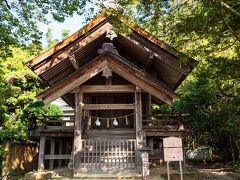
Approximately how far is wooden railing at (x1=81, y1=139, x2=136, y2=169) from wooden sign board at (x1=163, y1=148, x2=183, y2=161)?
7.14 ft

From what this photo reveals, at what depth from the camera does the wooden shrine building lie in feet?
32.7

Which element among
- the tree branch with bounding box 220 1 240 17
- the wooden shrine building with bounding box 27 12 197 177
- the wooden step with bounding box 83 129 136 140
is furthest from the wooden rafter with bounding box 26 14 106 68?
the tree branch with bounding box 220 1 240 17

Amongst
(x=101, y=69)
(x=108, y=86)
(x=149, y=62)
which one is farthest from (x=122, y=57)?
(x=149, y=62)

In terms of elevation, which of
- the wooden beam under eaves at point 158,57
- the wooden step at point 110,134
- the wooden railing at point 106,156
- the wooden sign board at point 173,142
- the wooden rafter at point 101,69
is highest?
the wooden beam under eaves at point 158,57

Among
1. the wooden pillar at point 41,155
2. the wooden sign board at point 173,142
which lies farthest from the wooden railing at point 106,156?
the wooden sign board at point 173,142

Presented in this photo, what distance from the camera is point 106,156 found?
33.2 ft

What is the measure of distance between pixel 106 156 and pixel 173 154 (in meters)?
3.13

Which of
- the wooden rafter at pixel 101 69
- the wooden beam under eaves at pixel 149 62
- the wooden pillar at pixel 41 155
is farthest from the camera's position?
the wooden beam under eaves at pixel 149 62

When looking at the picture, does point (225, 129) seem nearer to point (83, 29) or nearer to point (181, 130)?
point (181, 130)

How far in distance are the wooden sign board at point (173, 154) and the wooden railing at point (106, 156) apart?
2.18 meters

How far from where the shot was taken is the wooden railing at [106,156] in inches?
387

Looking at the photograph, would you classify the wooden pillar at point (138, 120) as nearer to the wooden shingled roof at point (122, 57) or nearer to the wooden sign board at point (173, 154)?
the wooden shingled roof at point (122, 57)

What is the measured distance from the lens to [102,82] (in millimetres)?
12547

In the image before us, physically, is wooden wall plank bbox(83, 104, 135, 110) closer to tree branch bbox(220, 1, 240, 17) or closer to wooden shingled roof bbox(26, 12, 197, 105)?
wooden shingled roof bbox(26, 12, 197, 105)
